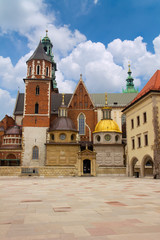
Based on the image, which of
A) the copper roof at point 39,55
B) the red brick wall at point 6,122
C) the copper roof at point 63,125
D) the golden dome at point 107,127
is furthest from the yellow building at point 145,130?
the red brick wall at point 6,122

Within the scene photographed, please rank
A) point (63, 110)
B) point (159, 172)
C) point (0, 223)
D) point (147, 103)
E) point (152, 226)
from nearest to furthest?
point (152, 226) < point (0, 223) < point (159, 172) < point (147, 103) < point (63, 110)

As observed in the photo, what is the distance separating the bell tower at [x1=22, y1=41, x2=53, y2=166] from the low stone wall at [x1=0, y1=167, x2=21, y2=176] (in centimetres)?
1189

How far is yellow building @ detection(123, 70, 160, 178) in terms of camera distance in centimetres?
2875

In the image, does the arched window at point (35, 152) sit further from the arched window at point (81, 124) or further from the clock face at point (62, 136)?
the arched window at point (81, 124)

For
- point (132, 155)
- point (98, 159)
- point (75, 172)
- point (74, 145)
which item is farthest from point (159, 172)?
point (74, 145)

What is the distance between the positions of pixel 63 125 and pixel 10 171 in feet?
57.1

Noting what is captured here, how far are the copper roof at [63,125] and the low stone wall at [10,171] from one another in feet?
49.4

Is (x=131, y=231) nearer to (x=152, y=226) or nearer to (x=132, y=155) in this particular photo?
(x=152, y=226)

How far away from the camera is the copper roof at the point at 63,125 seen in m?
49.9

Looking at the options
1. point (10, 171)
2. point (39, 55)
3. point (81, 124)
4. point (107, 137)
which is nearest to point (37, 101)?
point (39, 55)

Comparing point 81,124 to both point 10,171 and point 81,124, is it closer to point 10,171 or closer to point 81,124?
point 81,124

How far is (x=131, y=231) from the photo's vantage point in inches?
203

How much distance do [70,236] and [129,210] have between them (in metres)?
3.47

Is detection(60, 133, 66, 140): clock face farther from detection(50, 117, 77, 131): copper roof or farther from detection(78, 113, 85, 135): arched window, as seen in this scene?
detection(78, 113, 85, 135): arched window
